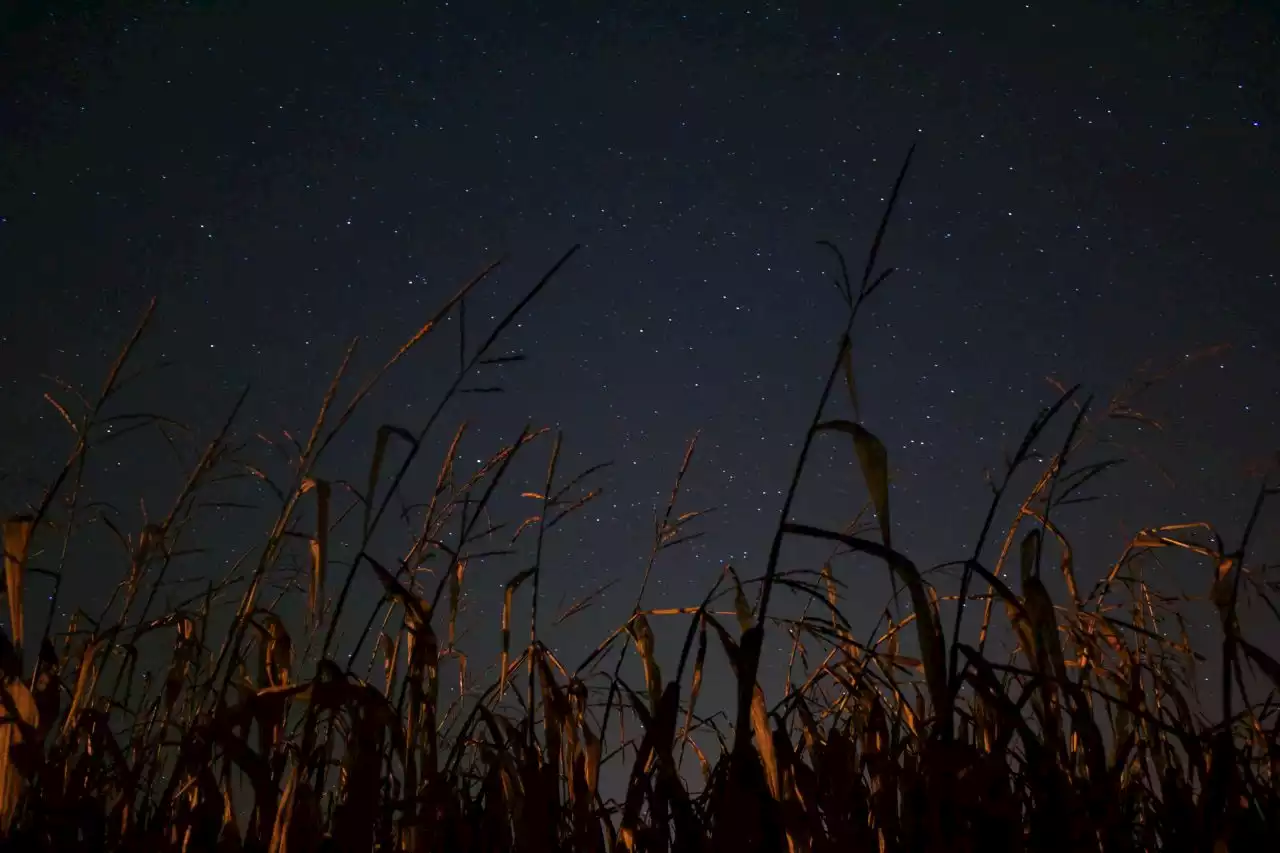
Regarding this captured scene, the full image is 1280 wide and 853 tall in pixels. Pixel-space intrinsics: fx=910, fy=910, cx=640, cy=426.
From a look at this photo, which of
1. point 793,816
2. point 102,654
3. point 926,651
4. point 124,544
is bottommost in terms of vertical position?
point 793,816

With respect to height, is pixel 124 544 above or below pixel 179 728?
above

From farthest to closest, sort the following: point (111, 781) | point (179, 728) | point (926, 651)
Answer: point (179, 728)
point (111, 781)
point (926, 651)

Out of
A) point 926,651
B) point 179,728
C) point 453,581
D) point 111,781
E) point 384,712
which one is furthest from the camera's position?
point 453,581

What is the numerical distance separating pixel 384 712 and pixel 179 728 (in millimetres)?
595

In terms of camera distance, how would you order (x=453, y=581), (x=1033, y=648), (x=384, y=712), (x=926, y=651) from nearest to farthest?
(x=926, y=651) < (x=384, y=712) < (x=1033, y=648) < (x=453, y=581)

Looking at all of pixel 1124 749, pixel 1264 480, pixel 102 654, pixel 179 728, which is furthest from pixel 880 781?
pixel 102 654

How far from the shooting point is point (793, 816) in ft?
3.27

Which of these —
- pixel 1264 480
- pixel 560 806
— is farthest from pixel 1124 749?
pixel 560 806

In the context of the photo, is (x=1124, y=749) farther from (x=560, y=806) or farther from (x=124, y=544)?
(x=124, y=544)

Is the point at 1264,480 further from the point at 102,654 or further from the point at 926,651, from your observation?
the point at 102,654

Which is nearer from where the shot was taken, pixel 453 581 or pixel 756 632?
pixel 756 632

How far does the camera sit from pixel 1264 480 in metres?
1.18

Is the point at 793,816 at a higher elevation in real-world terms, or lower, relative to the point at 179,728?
lower

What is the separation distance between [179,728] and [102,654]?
0.64 ft
